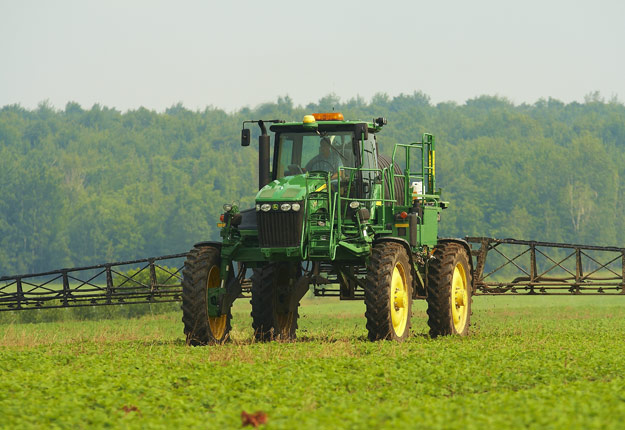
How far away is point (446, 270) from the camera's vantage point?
18.9 meters

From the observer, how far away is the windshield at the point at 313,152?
18.0 metres

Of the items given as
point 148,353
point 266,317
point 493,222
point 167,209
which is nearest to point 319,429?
point 148,353

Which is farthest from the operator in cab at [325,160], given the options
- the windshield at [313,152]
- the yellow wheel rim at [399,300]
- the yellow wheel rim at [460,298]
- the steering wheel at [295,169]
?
the yellow wheel rim at [460,298]

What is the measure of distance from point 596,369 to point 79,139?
15622 cm

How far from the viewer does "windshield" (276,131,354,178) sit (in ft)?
59.0

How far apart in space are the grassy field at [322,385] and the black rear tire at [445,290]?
0.95 meters

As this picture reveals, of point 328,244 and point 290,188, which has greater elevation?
point 290,188

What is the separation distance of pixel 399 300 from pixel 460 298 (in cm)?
312

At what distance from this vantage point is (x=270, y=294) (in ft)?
62.1

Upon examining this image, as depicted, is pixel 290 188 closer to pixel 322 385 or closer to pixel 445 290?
pixel 445 290

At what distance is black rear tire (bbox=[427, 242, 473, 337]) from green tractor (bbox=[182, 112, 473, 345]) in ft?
0.06

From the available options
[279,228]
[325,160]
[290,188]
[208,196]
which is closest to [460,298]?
[325,160]

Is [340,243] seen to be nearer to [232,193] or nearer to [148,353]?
[148,353]

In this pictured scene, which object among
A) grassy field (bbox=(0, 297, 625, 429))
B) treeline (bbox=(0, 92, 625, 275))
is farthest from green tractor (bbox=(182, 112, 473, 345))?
treeline (bbox=(0, 92, 625, 275))
